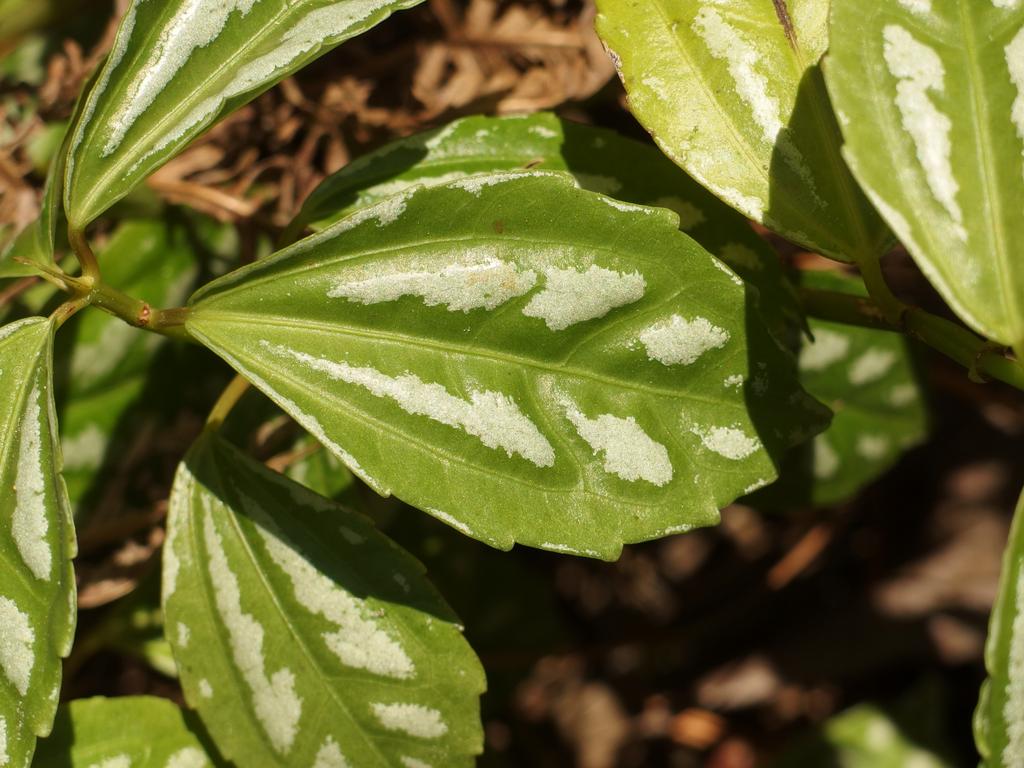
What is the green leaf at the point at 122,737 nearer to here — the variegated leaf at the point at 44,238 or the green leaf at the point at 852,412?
the variegated leaf at the point at 44,238

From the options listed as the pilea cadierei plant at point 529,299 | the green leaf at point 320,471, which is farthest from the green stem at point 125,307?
the green leaf at point 320,471

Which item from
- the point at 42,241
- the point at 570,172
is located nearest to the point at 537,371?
the point at 570,172

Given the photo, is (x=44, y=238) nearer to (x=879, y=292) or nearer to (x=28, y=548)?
(x=28, y=548)

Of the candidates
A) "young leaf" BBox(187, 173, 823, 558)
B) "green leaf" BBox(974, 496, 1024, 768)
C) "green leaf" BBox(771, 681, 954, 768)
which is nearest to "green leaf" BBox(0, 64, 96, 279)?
"young leaf" BBox(187, 173, 823, 558)

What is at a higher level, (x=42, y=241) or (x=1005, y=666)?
(x=42, y=241)

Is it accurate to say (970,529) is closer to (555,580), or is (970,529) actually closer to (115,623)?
(555,580)

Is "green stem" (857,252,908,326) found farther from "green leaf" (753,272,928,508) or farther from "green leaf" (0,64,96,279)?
"green leaf" (0,64,96,279)
